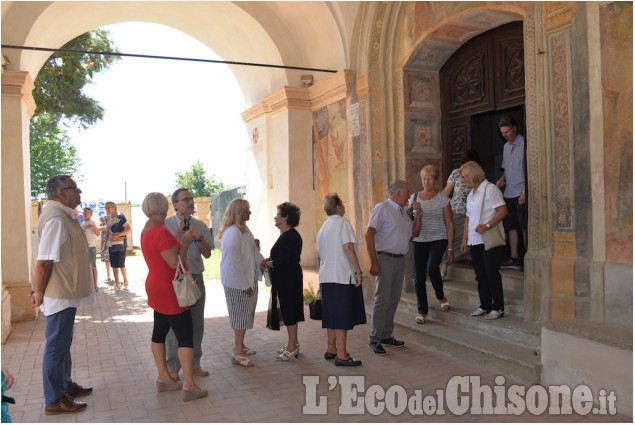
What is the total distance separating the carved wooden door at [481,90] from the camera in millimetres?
7133

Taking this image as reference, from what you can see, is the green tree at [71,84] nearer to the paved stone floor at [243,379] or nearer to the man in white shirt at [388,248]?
the paved stone floor at [243,379]

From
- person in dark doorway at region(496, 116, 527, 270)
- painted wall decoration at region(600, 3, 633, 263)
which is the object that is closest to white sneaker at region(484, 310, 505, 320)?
person in dark doorway at region(496, 116, 527, 270)

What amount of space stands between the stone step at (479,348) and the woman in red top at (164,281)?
2584 millimetres

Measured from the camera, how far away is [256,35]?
35.3 ft

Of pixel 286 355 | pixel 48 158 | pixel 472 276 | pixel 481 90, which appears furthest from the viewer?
pixel 48 158

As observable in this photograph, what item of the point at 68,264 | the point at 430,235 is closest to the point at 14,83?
the point at 68,264

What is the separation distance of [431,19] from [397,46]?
0.88 m

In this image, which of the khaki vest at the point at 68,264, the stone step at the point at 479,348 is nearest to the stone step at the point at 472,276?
the stone step at the point at 479,348

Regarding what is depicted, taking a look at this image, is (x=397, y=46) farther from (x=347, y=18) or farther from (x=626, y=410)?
(x=626, y=410)

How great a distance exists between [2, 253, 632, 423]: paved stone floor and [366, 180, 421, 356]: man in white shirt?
38cm

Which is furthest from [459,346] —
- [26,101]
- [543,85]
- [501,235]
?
[26,101]

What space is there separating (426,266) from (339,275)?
1.46 metres

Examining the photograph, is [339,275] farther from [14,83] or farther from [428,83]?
[14,83]

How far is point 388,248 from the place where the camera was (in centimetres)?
577
